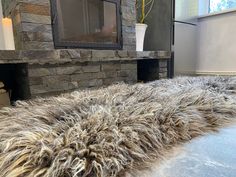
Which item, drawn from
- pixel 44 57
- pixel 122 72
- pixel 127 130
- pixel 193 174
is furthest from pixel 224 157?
pixel 122 72

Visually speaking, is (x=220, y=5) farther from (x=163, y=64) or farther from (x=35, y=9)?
(x=35, y=9)

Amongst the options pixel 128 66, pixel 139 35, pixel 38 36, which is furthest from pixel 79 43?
pixel 139 35

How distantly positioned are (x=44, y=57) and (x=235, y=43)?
2.01 meters

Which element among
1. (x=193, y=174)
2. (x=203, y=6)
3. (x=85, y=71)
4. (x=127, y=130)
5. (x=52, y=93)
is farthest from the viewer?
(x=203, y=6)

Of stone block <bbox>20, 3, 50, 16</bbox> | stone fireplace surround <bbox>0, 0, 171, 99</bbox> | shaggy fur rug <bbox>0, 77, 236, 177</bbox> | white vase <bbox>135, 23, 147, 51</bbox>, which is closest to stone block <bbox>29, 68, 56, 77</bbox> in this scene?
stone fireplace surround <bbox>0, 0, 171, 99</bbox>

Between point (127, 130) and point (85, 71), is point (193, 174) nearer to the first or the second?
point (127, 130)

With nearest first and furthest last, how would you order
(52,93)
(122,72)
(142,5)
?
(52,93) < (122,72) < (142,5)

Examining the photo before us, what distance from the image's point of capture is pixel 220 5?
89.7 inches

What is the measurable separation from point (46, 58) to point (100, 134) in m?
0.91

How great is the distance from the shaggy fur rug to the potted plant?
1279 mm

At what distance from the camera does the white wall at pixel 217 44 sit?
2148mm

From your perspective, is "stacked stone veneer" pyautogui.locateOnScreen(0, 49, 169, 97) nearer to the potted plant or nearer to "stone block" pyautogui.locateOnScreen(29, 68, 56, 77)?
"stone block" pyautogui.locateOnScreen(29, 68, 56, 77)

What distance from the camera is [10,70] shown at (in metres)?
1.58

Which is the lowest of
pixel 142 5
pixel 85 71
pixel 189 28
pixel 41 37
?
pixel 85 71
